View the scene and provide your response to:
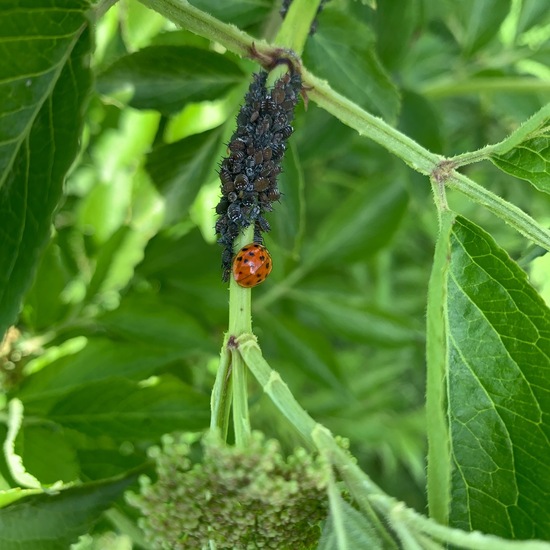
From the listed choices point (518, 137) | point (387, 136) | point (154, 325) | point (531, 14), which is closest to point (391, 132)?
point (387, 136)

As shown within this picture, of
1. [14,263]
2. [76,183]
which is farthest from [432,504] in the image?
[76,183]

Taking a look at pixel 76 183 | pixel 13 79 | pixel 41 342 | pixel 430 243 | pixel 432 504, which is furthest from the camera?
pixel 430 243

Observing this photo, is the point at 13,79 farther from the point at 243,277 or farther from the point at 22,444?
the point at 22,444

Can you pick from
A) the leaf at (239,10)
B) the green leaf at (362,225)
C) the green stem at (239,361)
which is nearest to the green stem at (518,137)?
the green stem at (239,361)

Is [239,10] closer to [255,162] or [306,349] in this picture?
[255,162]

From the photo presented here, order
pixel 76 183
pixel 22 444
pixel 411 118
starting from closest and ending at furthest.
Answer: pixel 22 444, pixel 411 118, pixel 76 183
